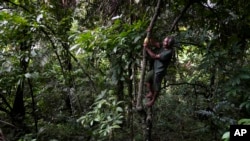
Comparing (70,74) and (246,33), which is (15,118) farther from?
(246,33)

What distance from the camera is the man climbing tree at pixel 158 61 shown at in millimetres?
3018

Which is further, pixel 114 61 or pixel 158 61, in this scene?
pixel 114 61

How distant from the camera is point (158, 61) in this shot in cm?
307

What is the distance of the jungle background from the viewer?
353 cm

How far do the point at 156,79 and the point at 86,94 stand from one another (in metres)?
2.92

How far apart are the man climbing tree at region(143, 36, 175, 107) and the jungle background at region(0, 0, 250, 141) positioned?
28cm

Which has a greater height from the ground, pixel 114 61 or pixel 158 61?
pixel 114 61

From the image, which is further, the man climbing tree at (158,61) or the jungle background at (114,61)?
the jungle background at (114,61)

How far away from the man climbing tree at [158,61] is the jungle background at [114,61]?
0.28 metres

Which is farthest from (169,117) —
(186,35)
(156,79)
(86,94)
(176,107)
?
(156,79)

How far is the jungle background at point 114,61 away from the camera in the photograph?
3529mm

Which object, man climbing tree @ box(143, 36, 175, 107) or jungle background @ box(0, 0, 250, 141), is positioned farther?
jungle background @ box(0, 0, 250, 141)

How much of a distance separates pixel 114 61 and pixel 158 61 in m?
0.73

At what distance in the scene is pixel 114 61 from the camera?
3641 millimetres
